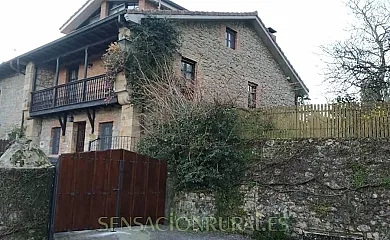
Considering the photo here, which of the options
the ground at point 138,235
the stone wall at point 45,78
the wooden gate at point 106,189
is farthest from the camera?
the stone wall at point 45,78

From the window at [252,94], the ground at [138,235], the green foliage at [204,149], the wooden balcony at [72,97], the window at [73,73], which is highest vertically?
the window at [73,73]

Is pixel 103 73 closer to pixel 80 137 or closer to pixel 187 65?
pixel 80 137

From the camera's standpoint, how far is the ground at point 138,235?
7633 millimetres

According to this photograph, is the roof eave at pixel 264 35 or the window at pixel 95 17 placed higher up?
the window at pixel 95 17

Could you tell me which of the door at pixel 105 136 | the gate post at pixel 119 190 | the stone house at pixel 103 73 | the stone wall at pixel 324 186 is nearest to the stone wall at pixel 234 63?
the stone house at pixel 103 73

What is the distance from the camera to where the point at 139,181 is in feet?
30.8

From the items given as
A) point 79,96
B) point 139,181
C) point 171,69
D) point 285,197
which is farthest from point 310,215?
point 79,96

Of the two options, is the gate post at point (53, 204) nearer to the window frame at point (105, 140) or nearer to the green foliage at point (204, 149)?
the green foliage at point (204, 149)

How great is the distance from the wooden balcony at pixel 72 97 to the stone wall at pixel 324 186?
650 cm

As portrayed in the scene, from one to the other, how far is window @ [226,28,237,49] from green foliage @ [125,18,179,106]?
430cm

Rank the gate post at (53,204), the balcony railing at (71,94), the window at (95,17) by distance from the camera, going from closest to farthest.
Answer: the gate post at (53,204), the balcony railing at (71,94), the window at (95,17)

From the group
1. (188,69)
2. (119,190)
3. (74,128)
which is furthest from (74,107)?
(119,190)

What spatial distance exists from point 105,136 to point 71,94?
104 inches

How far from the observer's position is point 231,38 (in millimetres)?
17172
